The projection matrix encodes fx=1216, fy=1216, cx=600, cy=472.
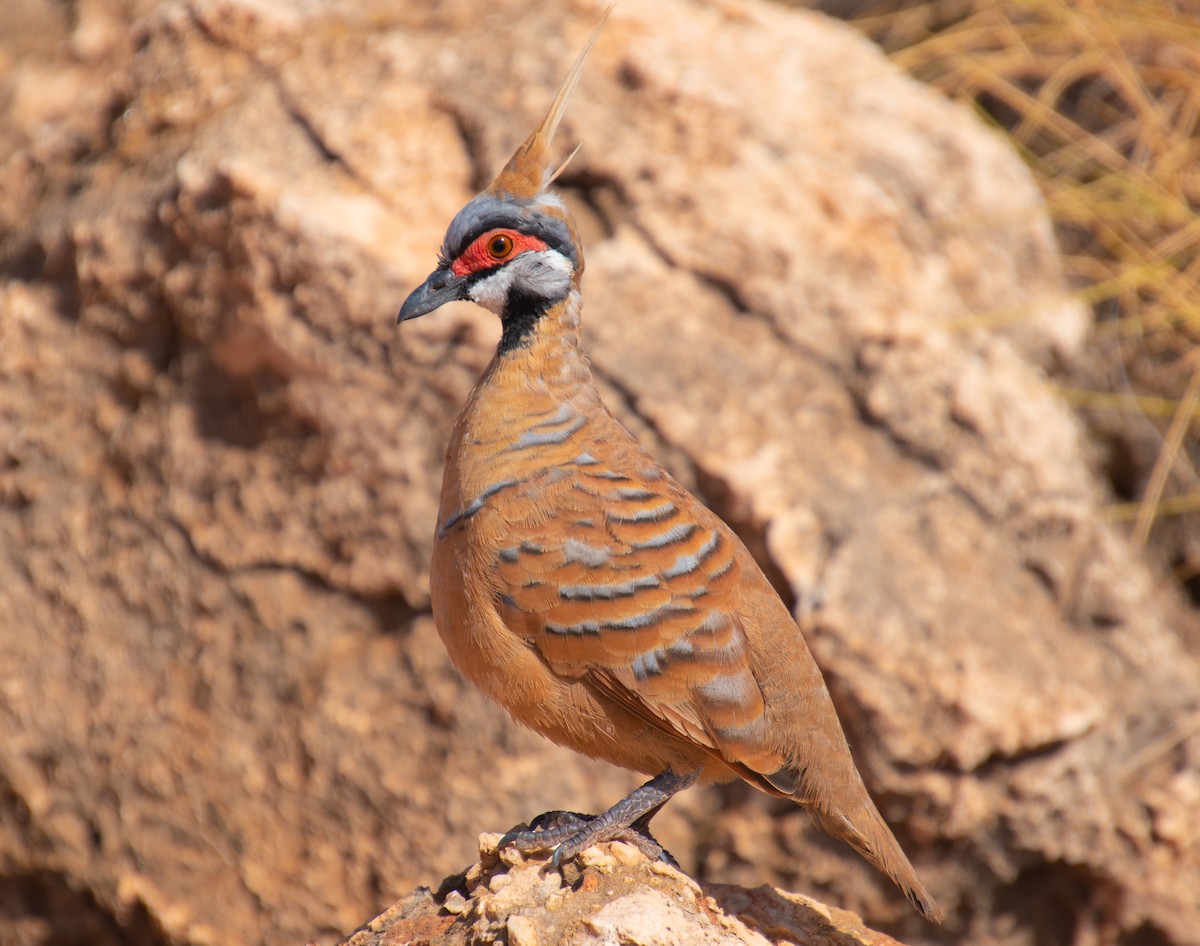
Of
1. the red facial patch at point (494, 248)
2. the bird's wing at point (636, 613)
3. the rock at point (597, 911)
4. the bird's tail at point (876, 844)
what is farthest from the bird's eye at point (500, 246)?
the bird's tail at point (876, 844)

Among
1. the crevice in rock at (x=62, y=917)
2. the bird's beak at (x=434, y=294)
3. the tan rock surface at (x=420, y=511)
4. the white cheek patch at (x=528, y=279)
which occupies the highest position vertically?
the white cheek patch at (x=528, y=279)

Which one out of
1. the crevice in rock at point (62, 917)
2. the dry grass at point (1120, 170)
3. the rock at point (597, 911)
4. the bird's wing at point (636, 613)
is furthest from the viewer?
the dry grass at point (1120, 170)

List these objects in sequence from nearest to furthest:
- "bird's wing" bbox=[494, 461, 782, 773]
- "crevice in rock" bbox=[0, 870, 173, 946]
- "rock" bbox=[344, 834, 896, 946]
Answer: "rock" bbox=[344, 834, 896, 946] → "bird's wing" bbox=[494, 461, 782, 773] → "crevice in rock" bbox=[0, 870, 173, 946]

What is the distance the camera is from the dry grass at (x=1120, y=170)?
20.9 feet

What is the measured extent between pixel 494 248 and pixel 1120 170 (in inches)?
188

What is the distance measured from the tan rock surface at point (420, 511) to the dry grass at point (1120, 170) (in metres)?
0.95

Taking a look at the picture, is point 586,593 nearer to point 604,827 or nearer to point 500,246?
point 604,827

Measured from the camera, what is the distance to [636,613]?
3340 mm

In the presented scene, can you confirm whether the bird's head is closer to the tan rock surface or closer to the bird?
the bird

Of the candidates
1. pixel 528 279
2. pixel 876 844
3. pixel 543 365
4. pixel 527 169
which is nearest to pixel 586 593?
pixel 543 365

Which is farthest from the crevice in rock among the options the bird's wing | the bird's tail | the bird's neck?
the bird's tail

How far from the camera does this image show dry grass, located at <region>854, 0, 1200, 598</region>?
20.9 ft

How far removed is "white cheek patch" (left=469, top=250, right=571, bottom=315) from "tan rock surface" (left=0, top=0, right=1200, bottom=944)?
57.7 inches

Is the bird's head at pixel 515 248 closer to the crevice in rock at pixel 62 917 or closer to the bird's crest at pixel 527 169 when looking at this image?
the bird's crest at pixel 527 169
